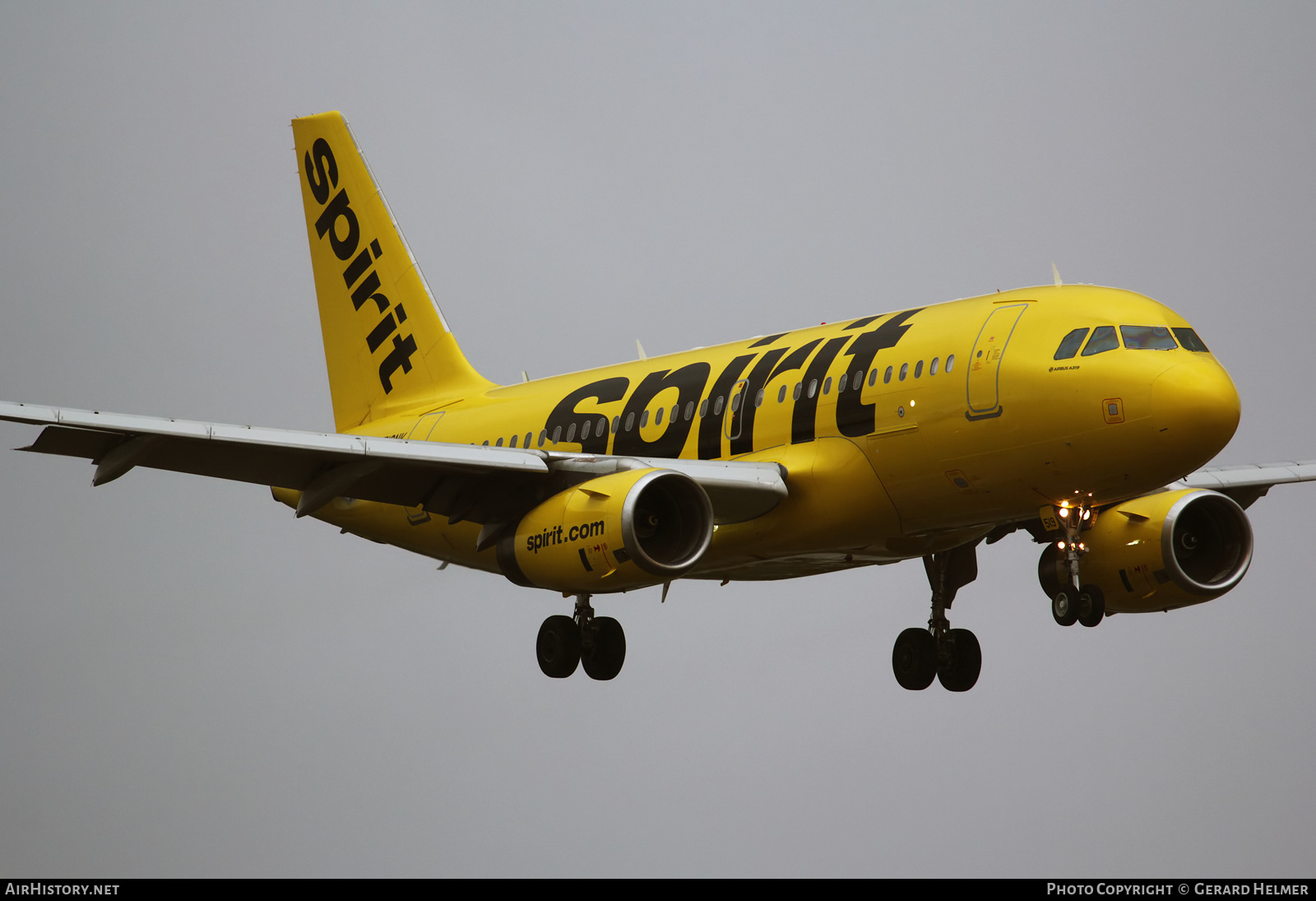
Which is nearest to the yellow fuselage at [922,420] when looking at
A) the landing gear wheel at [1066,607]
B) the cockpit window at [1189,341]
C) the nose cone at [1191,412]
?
the nose cone at [1191,412]

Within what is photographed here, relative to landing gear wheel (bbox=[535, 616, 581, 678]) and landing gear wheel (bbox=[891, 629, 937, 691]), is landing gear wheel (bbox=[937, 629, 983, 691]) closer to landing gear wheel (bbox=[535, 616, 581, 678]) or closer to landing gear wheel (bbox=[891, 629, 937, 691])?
landing gear wheel (bbox=[891, 629, 937, 691])

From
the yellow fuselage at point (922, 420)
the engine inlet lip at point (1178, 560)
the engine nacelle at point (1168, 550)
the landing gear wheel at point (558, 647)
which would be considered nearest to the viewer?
the yellow fuselage at point (922, 420)

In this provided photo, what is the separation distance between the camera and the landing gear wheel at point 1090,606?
2489 centimetres

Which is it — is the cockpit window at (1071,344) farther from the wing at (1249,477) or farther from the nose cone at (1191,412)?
the wing at (1249,477)

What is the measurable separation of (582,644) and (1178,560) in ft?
34.9

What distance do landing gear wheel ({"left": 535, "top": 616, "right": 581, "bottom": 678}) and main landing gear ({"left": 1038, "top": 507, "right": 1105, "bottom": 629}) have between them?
879 centimetres

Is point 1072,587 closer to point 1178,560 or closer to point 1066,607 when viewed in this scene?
point 1066,607

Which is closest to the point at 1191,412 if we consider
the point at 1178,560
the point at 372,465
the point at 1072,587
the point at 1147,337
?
the point at 1147,337

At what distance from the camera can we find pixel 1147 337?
24031 millimetres

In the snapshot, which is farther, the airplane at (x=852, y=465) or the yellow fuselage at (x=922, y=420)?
the airplane at (x=852, y=465)

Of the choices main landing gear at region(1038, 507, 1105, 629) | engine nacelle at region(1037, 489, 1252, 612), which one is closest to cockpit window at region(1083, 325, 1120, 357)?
main landing gear at region(1038, 507, 1105, 629)

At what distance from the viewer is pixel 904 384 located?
2562 cm

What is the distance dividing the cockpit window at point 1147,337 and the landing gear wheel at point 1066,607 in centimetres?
395

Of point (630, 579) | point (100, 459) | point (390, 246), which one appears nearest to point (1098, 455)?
point (630, 579)
